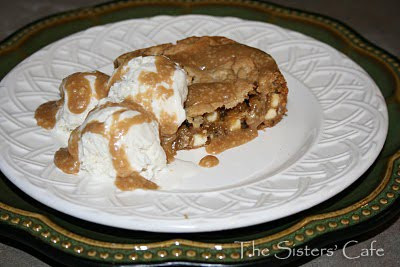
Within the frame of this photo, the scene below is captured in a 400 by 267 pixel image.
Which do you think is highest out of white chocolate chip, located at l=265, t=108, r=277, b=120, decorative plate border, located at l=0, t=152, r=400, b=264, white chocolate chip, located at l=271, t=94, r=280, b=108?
white chocolate chip, located at l=271, t=94, r=280, b=108

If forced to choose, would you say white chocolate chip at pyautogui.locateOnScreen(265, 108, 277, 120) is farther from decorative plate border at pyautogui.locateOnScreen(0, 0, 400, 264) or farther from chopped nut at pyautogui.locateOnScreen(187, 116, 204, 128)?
decorative plate border at pyautogui.locateOnScreen(0, 0, 400, 264)

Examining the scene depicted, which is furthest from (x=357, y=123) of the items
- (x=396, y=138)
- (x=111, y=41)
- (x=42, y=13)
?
(x=42, y=13)

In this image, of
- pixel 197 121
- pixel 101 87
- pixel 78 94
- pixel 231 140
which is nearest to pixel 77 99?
pixel 78 94

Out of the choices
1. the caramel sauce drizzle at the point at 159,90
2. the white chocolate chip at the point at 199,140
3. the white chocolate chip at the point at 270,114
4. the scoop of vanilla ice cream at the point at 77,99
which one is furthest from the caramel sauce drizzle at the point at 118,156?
the white chocolate chip at the point at 270,114

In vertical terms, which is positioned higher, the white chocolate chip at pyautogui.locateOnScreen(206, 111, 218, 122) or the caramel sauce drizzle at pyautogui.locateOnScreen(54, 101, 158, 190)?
the white chocolate chip at pyautogui.locateOnScreen(206, 111, 218, 122)

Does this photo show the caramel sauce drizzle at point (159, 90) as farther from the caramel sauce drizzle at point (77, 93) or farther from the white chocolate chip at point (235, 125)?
the white chocolate chip at point (235, 125)

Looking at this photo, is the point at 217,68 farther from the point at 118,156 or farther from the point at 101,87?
the point at 118,156

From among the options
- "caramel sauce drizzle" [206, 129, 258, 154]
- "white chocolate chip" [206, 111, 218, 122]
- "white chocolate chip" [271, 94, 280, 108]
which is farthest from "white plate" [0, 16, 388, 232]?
"white chocolate chip" [206, 111, 218, 122]

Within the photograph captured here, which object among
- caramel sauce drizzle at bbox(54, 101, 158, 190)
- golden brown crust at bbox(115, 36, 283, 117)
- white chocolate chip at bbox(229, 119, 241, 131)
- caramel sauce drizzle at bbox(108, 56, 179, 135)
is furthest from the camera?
white chocolate chip at bbox(229, 119, 241, 131)
